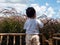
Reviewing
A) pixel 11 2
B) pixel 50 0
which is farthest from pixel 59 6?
pixel 11 2

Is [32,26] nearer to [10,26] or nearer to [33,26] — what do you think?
[33,26]

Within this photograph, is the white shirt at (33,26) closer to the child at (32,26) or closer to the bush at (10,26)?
the child at (32,26)

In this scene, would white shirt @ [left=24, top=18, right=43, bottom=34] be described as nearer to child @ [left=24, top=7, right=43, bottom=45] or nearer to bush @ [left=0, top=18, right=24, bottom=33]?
child @ [left=24, top=7, right=43, bottom=45]

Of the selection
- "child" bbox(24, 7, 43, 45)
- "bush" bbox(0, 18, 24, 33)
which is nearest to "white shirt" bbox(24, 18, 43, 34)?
"child" bbox(24, 7, 43, 45)

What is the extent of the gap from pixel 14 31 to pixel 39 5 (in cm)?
147

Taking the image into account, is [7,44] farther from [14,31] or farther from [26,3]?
[26,3]

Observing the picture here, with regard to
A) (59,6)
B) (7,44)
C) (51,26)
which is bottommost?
(7,44)

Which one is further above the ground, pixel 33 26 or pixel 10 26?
pixel 33 26

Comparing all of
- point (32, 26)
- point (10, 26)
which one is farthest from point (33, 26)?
point (10, 26)

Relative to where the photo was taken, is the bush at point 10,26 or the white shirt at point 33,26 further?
the bush at point 10,26

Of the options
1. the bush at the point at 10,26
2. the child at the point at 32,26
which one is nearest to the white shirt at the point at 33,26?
the child at the point at 32,26

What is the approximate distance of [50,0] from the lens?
27.0ft

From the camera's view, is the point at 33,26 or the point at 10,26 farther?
the point at 10,26

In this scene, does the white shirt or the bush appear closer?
the white shirt
